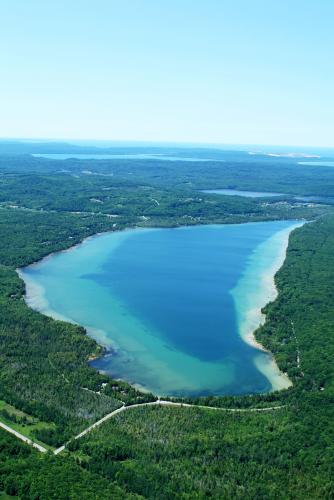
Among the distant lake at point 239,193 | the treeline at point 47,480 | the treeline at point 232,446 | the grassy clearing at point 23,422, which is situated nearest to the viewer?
the treeline at point 47,480

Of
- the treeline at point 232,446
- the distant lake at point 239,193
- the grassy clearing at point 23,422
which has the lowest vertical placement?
the grassy clearing at point 23,422

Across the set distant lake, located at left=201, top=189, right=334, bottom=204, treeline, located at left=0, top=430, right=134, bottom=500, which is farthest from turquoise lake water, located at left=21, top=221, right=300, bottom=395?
distant lake, located at left=201, top=189, right=334, bottom=204

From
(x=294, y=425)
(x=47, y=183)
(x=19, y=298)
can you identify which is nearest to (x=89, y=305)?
(x=19, y=298)

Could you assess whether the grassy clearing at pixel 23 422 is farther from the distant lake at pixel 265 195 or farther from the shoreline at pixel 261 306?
the distant lake at pixel 265 195

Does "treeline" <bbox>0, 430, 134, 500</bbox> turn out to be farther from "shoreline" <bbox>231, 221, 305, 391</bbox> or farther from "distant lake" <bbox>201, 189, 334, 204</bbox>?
→ "distant lake" <bbox>201, 189, 334, 204</bbox>

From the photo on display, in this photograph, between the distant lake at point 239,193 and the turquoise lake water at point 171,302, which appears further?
the distant lake at point 239,193

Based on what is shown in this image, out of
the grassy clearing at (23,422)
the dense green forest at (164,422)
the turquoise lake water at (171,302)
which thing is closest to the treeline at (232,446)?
the dense green forest at (164,422)

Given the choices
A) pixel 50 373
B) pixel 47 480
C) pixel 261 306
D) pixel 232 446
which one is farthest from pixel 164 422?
pixel 261 306

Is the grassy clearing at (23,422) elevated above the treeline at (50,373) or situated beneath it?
situated beneath

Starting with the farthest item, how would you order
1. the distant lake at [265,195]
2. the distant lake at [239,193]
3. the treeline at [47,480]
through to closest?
the distant lake at [239,193]
the distant lake at [265,195]
the treeline at [47,480]
